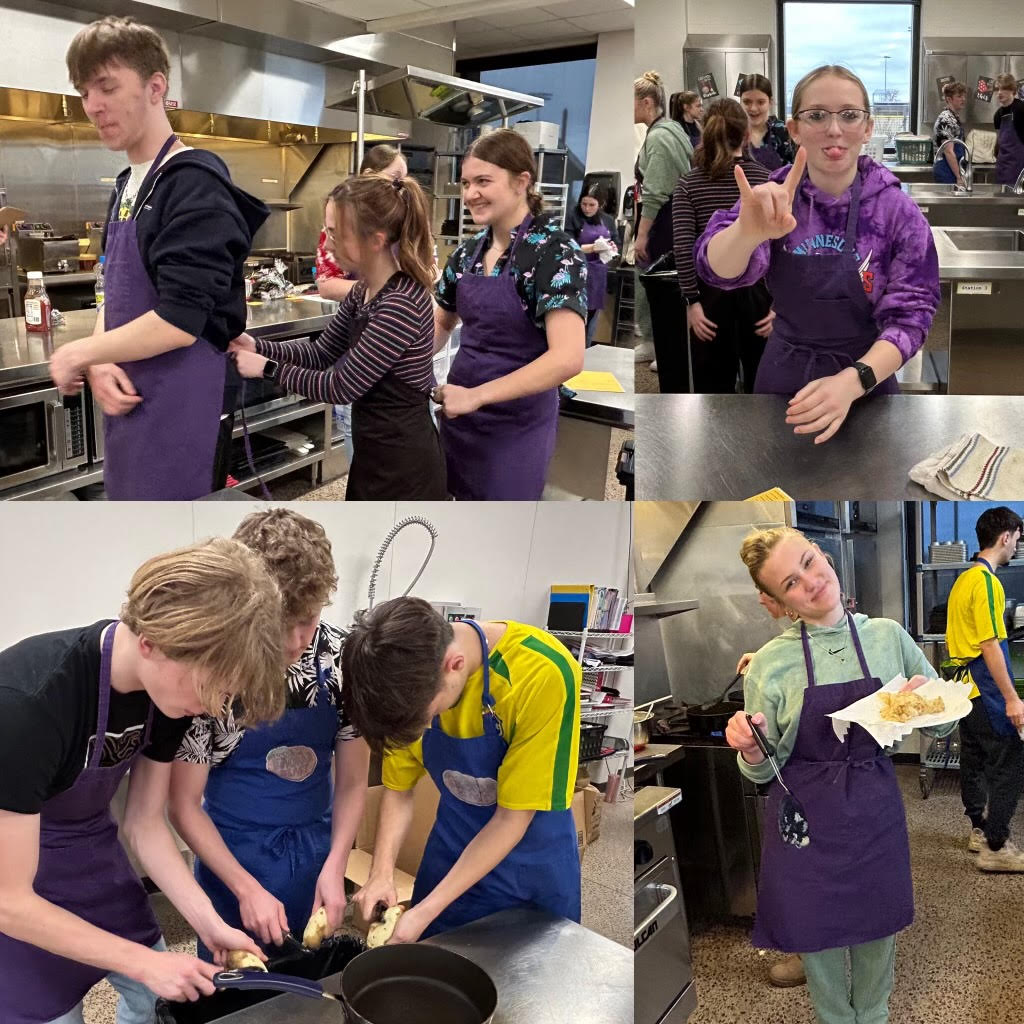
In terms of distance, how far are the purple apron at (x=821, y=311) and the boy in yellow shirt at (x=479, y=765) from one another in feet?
2.08

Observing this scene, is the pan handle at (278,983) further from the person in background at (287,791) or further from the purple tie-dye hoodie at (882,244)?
the purple tie-dye hoodie at (882,244)

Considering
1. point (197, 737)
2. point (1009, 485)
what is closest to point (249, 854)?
point (197, 737)

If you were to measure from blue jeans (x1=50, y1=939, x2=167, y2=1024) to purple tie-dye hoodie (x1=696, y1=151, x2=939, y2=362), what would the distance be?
131cm

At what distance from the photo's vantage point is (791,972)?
164 centimetres

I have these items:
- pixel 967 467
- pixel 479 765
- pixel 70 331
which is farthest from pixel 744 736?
pixel 70 331

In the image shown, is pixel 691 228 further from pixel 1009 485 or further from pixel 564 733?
pixel 564 733

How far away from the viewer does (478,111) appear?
1086 mm

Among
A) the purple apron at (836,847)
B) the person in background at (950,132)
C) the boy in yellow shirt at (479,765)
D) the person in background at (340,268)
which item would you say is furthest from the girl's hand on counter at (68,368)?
the purple apron at (836,847)

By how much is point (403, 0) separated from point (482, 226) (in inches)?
10.0

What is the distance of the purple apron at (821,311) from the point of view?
112 centimetres

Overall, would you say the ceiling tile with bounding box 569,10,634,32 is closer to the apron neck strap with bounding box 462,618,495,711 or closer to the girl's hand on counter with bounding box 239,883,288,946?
the apron neck strap with bounding box 462,618,495,711

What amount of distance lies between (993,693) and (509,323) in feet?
3.23

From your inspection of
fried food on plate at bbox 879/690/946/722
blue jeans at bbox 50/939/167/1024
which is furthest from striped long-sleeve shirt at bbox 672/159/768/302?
blue jeans at bbox 50/939/167/1024

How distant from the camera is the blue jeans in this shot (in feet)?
4.63
